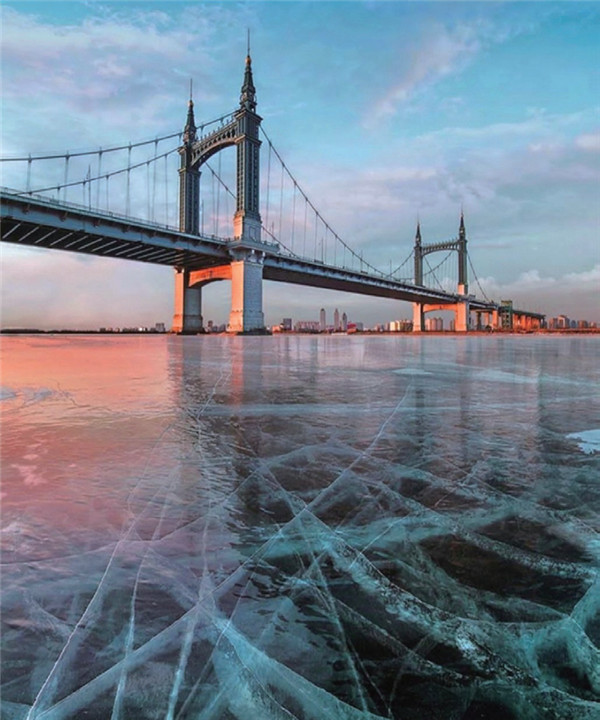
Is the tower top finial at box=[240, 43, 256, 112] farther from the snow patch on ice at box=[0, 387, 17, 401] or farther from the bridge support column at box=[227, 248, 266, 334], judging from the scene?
the snow patch on ice at box=[0, 387, 17, 401]

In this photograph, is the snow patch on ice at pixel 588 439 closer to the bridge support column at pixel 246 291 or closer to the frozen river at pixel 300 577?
the frozen river at pixel 300 577

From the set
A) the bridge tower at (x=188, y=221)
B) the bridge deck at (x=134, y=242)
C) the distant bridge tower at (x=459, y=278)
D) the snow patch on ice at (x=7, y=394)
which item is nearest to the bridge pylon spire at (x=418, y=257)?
the distant bridge tower at (x=459, y=278)

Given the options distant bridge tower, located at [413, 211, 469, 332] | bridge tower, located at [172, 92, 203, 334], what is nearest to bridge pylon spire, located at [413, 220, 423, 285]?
distant bridge tower, located at [413, 211, 469, 332]

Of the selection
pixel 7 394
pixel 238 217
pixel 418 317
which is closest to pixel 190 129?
pixel 238 217

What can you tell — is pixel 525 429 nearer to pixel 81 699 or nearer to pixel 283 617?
pixel 283 617

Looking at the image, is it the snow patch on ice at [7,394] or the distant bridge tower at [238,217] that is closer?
the snow patch on ice at [7,394]

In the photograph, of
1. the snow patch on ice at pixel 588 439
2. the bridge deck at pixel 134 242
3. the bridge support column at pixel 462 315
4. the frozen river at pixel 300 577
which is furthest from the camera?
the bridge support column at pixel 462 315
